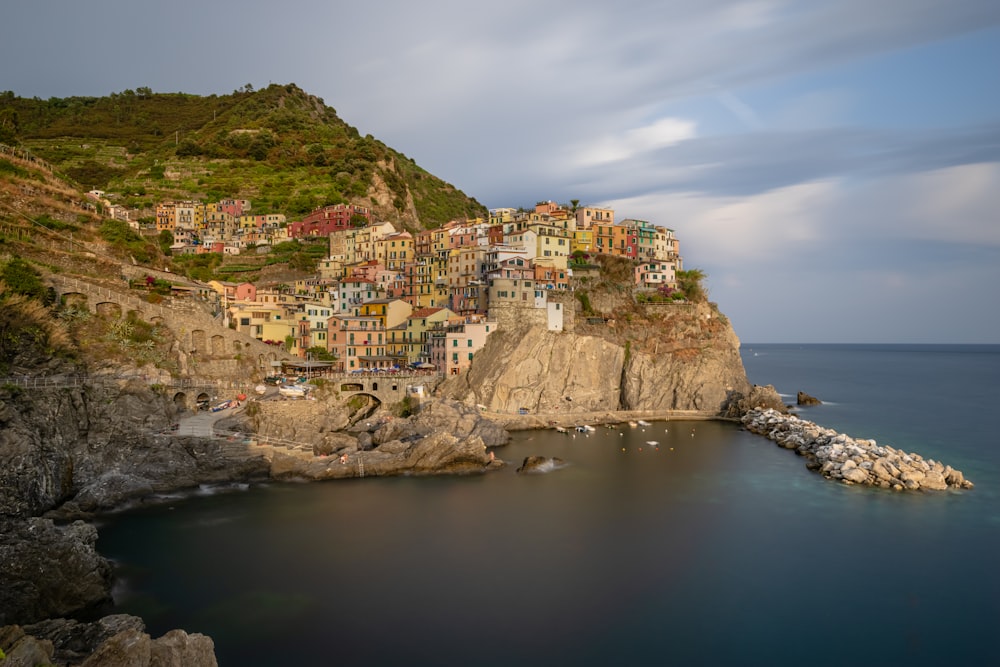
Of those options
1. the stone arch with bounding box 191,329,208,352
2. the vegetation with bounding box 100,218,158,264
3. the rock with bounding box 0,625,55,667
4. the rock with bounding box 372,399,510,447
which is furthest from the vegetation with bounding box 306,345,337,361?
the rock with bounding box 0,625,55,667

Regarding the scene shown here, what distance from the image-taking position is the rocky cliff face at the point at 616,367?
158 feet

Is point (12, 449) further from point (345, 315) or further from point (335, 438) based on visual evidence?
point (345, 315)

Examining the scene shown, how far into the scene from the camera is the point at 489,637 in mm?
18016

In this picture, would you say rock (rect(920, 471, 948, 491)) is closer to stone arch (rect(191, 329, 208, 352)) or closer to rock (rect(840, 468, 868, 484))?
rock (rect(840, 468, 868, 484))

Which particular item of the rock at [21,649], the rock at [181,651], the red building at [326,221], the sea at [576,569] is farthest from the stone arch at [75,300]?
the red building at [326,221]

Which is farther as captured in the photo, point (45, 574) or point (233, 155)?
point (233, 155)

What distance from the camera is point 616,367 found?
2108 inches

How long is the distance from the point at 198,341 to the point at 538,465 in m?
24.0

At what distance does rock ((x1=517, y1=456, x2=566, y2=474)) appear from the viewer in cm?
3534

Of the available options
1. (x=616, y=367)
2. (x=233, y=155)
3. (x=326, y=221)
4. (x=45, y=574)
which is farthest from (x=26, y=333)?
(x=233, y=155)

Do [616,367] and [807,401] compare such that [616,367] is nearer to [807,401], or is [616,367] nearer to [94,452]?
[807,401]

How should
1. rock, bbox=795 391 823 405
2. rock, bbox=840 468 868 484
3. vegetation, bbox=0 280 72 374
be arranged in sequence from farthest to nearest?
rock, bbox=795 391 823 405
rock, bbox=840 468 868 484
vegetation, bbox=0 280 72 374

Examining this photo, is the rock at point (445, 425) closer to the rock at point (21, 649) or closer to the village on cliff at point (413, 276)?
the village on cliff at point (413, 276)

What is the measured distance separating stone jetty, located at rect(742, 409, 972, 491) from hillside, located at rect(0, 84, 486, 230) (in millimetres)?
60985
